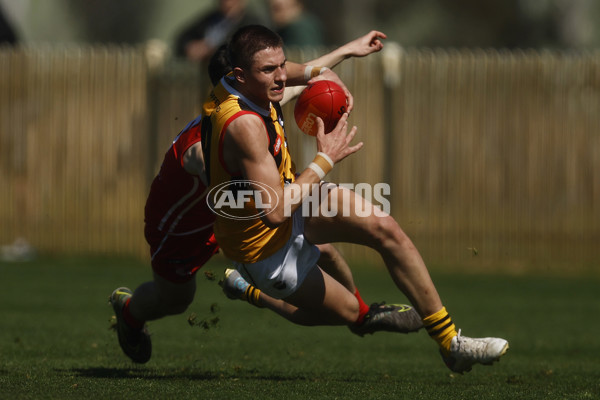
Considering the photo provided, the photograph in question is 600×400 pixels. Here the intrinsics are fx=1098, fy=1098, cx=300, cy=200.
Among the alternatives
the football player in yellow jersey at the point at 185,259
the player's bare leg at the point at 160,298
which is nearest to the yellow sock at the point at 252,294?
the football player in yellow jersey at the point at 185,259

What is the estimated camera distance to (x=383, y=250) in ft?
22.5

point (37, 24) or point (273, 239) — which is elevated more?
point (37, 24)

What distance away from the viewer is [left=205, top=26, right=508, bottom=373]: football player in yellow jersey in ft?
21.4

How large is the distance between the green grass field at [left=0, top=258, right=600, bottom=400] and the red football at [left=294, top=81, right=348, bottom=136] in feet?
5.53

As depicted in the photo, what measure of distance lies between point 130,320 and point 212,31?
329 inches

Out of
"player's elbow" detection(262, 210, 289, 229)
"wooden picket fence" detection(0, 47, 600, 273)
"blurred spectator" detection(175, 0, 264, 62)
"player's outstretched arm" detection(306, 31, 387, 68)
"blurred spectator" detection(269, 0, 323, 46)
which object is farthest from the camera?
"blurred spectator" detection(175, 0, 264, 62)

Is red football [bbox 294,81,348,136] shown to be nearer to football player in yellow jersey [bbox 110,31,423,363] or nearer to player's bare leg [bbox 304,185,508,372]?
player's bare leg [bbox 304,185,508,372]

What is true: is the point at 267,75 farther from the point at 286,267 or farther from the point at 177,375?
the point at 177,375

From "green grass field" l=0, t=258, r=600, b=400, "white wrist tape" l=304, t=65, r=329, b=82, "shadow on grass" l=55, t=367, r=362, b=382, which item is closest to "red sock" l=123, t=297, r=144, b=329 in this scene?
"green grass field" l=0, t=258, r=600, b=400

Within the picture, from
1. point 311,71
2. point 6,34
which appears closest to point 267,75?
point 311,71

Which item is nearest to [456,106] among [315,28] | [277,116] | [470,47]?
[315,28]

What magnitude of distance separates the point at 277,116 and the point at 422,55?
9057 millimetres

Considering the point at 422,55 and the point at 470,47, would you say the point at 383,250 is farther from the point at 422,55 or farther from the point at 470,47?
the point at 470,47

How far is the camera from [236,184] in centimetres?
671
